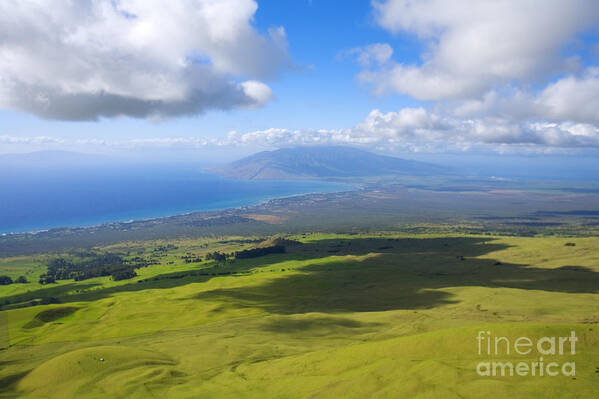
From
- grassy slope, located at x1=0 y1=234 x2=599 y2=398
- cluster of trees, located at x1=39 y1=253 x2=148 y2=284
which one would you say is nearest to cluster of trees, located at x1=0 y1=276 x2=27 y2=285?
cluster of trees, located at x1=39 y1=253 x2=148 y2=284

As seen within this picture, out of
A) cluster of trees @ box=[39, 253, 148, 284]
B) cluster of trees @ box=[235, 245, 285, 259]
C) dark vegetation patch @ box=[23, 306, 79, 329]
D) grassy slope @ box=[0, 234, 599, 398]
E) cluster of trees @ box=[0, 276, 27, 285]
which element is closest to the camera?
grassy slope @ box=[0, 234, 599, 398]

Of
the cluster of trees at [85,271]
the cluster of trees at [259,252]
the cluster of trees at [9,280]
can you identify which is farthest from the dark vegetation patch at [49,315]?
the cluster of trees at [9,280]

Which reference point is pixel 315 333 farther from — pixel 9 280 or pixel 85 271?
pixel 9 280

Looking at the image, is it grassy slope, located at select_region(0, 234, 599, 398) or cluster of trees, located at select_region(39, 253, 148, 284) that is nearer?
grassy slope, located at select_region(0, 234, 599, 398)

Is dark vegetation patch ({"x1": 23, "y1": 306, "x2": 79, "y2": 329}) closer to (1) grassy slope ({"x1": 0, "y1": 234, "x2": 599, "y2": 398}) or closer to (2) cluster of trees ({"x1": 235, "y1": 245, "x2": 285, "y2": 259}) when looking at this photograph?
(1) grassy slope ({"x1": 0, "y1": 234, "x2": 599, "y2": 398})

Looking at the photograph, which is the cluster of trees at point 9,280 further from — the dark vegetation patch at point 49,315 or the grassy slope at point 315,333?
the dark vegetation patch at point 49,315

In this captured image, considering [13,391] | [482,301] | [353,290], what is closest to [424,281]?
[353,290]

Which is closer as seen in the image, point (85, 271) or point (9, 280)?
point (9, 280)

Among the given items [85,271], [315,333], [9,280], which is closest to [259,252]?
[85,271]

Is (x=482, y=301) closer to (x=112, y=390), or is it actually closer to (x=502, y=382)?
(x=502, y=382)
